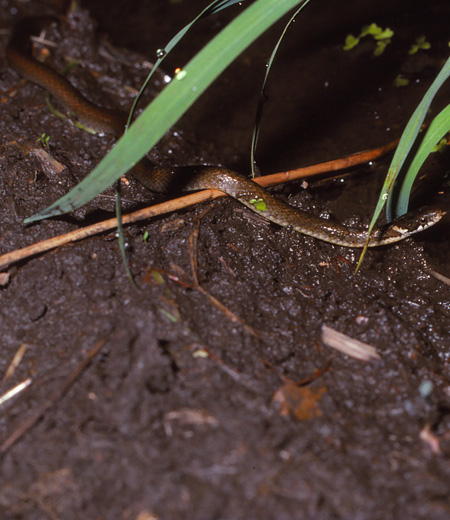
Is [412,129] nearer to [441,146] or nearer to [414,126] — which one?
[414,126]

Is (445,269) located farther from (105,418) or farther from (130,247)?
(105,418)

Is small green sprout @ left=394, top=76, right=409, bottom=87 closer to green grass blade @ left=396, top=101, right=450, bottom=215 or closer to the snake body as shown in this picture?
the snake body

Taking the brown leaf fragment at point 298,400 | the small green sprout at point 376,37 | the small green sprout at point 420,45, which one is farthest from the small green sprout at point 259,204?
the small green sprout at point 420,45

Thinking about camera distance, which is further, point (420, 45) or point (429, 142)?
point (420, 45)

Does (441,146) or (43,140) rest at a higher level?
(43,140)

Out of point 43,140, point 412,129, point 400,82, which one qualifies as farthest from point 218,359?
point 400,82

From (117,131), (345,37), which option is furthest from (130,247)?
(345,37)

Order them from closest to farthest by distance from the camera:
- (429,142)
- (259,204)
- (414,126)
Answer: (414,126) < (429,142) < (259,204)

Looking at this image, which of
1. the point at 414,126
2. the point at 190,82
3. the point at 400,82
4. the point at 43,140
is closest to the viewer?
the point at 190,82

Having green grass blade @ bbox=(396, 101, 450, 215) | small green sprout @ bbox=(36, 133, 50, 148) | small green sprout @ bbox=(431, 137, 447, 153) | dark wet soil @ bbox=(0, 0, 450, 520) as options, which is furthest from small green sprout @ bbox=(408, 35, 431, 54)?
small green sprout @ bbox=(36, 133, 50, 148)
